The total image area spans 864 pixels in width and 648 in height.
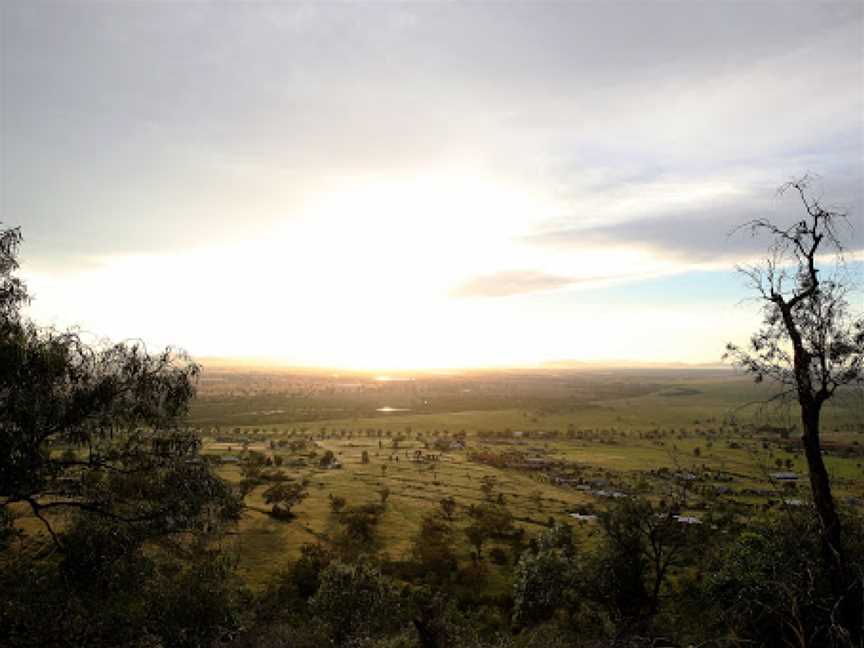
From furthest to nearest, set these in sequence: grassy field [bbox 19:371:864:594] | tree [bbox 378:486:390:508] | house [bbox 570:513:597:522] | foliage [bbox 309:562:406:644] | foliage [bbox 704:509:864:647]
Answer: tree [bbox 378:486:390:508], house [bbox 570:513:597:522], grassy field [bbox 19:371:864:594], foliage [bbox 309:562:406:644], foliage [bbox 704:509:864:647]

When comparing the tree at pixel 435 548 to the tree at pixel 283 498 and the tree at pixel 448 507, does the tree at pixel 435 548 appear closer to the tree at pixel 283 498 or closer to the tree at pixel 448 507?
the tree at pixel 448 507

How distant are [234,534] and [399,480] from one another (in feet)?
142

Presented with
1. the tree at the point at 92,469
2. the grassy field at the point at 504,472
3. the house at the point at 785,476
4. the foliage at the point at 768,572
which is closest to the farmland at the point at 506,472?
the grassy field at the point at 504,472

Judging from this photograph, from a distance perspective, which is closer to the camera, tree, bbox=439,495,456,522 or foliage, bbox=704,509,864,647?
foliage, bbox=704,509,864,647

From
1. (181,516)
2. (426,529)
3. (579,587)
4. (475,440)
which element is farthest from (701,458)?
(181,516)

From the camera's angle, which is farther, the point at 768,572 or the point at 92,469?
the point at 768,572

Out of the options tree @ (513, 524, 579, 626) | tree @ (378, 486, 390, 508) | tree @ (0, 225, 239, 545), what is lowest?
tree @ (378, 486, 390, 508)

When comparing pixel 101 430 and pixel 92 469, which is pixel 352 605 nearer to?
pixel 92 469

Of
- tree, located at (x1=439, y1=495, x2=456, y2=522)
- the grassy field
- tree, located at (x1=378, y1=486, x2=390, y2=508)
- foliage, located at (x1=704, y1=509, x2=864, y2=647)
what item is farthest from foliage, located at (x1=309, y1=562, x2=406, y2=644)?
tree, located at (x1=378, y1=486, x2=390, y2=508)

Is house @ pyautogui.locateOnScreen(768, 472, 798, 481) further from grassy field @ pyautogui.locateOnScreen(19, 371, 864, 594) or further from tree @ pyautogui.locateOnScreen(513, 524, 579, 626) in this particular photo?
tree @ pyautogui.locateOnScreen(513, 524, 579, 626)

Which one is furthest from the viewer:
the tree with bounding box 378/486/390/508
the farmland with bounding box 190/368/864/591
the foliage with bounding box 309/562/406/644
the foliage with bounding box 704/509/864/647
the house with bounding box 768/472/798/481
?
the house with bounding box 768/472/798/481

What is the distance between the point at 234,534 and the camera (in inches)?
2430

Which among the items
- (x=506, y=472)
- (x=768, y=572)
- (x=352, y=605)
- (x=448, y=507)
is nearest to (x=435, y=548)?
(x=448, y=507)

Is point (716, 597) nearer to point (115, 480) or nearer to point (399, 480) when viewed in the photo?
point (115, 480)
